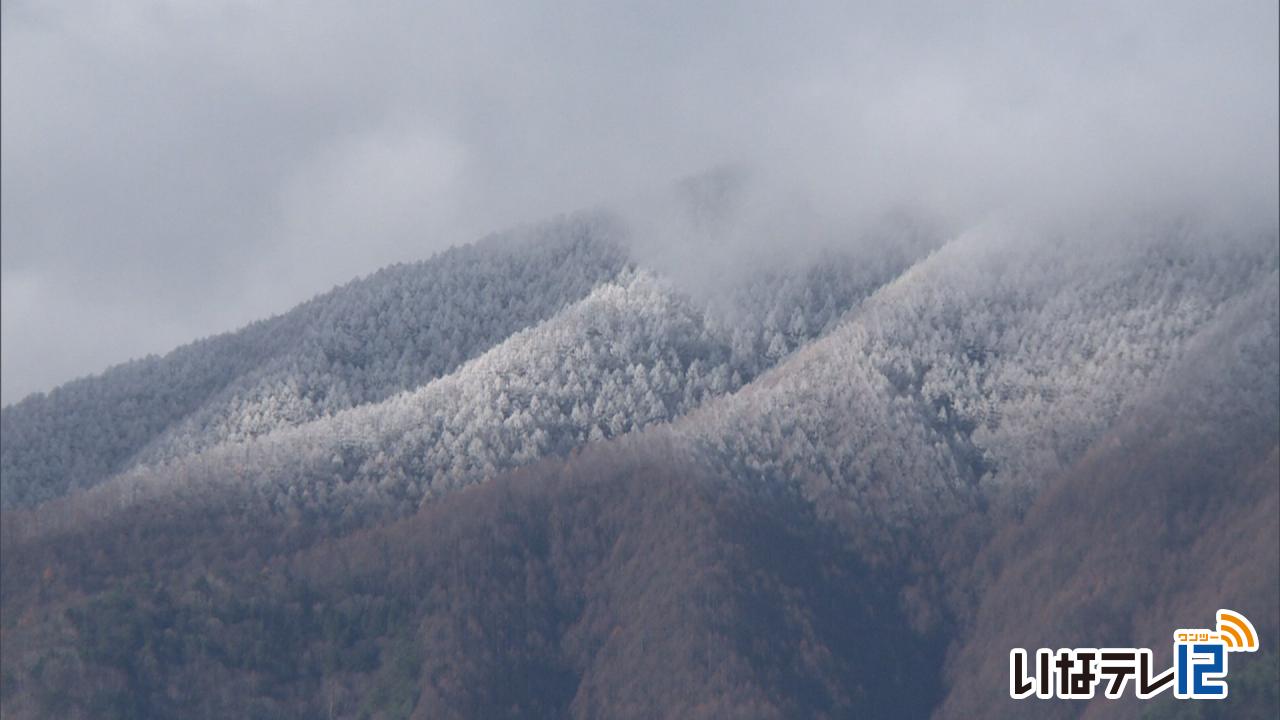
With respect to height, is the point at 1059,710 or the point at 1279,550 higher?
the point at 1279,550

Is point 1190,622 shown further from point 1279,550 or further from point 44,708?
point 44,708

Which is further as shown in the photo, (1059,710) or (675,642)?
(675,642)

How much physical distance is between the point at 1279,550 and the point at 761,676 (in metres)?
42.9

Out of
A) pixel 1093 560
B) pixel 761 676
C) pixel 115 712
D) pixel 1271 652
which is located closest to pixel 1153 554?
pixel 1093 560

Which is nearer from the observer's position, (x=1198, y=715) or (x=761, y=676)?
(x=1198, y=715)

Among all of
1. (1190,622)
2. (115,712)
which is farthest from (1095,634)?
(115,712)

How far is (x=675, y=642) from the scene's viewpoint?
648 feet

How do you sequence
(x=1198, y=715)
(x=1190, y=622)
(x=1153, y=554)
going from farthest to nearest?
(x=1153, y=554), (x=1190, y=622), (x=1198, y=715)

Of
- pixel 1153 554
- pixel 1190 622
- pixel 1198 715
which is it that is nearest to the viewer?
pixel 1198 715

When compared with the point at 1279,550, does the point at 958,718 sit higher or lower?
lower

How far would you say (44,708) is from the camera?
650 ft

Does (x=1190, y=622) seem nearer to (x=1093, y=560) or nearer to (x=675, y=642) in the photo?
(x=1093, y=560)

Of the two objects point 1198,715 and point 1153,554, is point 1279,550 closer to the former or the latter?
point 1153,554

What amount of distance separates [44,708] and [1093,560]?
8874 cm
